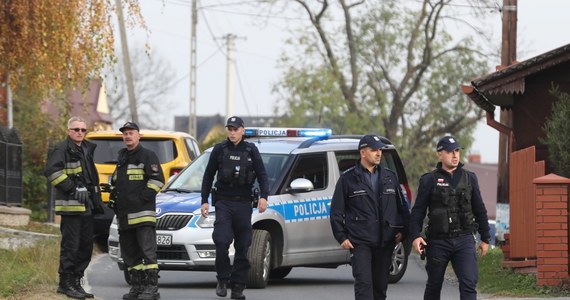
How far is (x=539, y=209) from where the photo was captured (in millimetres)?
13414

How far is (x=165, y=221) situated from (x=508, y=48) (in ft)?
43.6

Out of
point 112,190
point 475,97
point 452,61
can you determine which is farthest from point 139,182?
point 452,61

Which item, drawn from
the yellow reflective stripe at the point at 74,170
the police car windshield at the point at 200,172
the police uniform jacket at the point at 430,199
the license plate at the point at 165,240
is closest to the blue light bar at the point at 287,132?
the police car windshield at the point at 200,172

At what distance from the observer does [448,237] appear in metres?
10.1

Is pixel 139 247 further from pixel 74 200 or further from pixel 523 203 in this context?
pixel 523 203

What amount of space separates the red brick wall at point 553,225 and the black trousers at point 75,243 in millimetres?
4724

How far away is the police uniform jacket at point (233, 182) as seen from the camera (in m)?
12.9

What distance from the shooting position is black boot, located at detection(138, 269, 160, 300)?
40.1 feet

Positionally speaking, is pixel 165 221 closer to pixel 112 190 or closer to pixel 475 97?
pixel 112 190

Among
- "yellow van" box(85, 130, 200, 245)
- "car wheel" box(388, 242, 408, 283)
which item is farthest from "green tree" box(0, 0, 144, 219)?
"car wheel" box(388, 242, 408, 283)

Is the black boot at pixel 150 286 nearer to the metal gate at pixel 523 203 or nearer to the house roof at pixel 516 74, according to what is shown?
the metal gate at pixel 523 203

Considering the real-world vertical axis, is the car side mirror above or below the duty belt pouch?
above

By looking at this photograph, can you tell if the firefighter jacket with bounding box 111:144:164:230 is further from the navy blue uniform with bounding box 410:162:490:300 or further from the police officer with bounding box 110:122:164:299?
the navy blue uniform with bounding box 410:162:490:300

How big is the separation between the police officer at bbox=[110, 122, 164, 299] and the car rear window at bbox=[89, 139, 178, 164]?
672 centimetres
